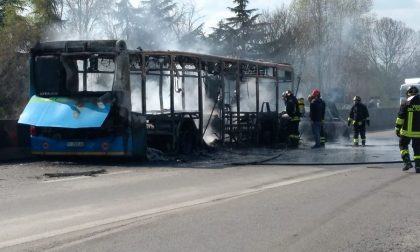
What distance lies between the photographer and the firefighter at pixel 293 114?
1984 centimetres

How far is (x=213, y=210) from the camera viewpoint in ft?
28.6

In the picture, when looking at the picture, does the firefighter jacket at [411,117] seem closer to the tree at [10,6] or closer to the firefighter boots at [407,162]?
the firefighter boots at [407,162]

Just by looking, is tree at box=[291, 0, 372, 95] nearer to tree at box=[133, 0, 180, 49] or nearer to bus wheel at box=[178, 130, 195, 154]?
tree at box=[133, 0, 180, 49]

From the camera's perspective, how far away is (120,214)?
8461mm

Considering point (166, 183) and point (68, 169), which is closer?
point (166, 183)

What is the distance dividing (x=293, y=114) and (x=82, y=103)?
7.52 metres

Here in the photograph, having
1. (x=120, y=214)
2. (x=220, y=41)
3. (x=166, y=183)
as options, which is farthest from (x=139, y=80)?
(x=220, y=41)

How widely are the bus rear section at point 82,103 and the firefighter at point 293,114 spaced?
6.20 m

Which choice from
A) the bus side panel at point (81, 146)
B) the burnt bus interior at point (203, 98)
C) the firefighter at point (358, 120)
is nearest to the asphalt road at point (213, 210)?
the bus side panel at point (81, 146)

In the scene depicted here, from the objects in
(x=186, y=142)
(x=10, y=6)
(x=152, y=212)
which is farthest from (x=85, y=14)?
(x=152, y=212)

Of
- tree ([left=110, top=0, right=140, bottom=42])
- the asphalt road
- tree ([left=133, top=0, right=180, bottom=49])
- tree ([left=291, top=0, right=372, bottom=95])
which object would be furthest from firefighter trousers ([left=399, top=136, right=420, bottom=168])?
tree ([left=291, top=0, right=372, bottom=95])

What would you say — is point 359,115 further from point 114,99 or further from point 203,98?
point 114,99

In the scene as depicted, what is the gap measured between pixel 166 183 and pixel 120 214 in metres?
3.14

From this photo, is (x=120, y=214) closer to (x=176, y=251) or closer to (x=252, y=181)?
(x=176, y=251)
